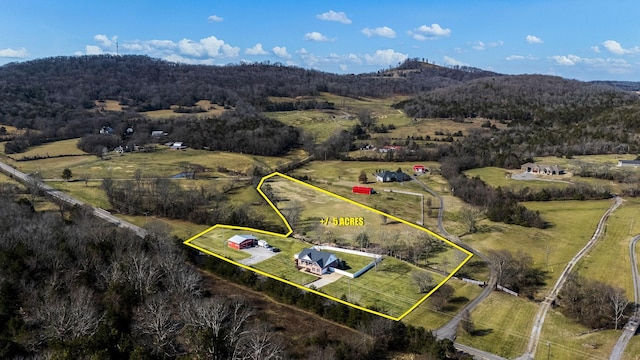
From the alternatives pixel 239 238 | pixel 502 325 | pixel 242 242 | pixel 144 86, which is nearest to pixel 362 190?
pixel 239 238

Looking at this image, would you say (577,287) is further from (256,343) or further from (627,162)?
(627,162)

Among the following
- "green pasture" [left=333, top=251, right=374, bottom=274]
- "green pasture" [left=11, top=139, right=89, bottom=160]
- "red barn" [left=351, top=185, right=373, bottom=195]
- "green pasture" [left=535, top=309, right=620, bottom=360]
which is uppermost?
"green pasture" [left=11, top=139, right=89, bottom=160]

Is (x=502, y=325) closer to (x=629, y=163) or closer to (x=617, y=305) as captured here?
(x=617, y=305)

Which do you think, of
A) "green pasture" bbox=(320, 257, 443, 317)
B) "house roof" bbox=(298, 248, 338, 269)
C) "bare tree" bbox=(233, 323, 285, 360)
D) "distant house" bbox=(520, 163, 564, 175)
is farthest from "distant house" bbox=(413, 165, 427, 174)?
"bare tree" bbox=(233, 323, 285, 360)

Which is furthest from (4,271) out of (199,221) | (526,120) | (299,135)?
(526,120)

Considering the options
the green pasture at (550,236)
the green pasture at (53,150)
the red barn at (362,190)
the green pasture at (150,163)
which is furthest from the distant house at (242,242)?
the green pasture at (53,150)

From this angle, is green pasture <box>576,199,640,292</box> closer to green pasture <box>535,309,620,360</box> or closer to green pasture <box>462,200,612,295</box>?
green pasture <box>462,200,612,295</box>
